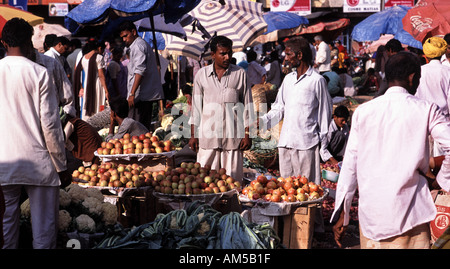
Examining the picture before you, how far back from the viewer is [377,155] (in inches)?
155

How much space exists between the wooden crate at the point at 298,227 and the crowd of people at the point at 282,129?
0.66 m

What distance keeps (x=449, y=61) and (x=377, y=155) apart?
4.06 m

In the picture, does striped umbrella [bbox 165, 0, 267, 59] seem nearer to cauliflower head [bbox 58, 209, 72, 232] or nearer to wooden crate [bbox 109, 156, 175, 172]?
wooden crate [bbox 109, 156, 175, 172]

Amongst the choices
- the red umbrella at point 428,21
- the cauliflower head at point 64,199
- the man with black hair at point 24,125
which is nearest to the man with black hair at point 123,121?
the cauliflower head at point 64,199

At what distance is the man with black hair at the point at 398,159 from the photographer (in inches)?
149

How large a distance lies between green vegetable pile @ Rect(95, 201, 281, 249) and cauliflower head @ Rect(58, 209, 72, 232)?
0.83 meters

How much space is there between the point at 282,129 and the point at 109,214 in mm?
2162

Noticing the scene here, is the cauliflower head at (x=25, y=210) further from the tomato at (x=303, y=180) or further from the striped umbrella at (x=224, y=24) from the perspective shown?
the striped umbrella at (x=224, y=24)

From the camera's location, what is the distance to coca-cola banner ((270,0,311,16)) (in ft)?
92.8

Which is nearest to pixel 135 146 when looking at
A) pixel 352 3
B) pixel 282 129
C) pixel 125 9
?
pixel 282 129

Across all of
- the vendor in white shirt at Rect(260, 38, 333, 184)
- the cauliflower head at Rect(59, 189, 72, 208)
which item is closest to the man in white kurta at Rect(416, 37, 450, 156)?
the vendor in white shirt at Rect(260, 38, 333, 184)

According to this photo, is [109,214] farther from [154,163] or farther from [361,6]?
[361,6]

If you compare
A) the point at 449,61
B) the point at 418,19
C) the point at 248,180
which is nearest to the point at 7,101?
the point at 248,180

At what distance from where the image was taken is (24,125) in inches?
185
